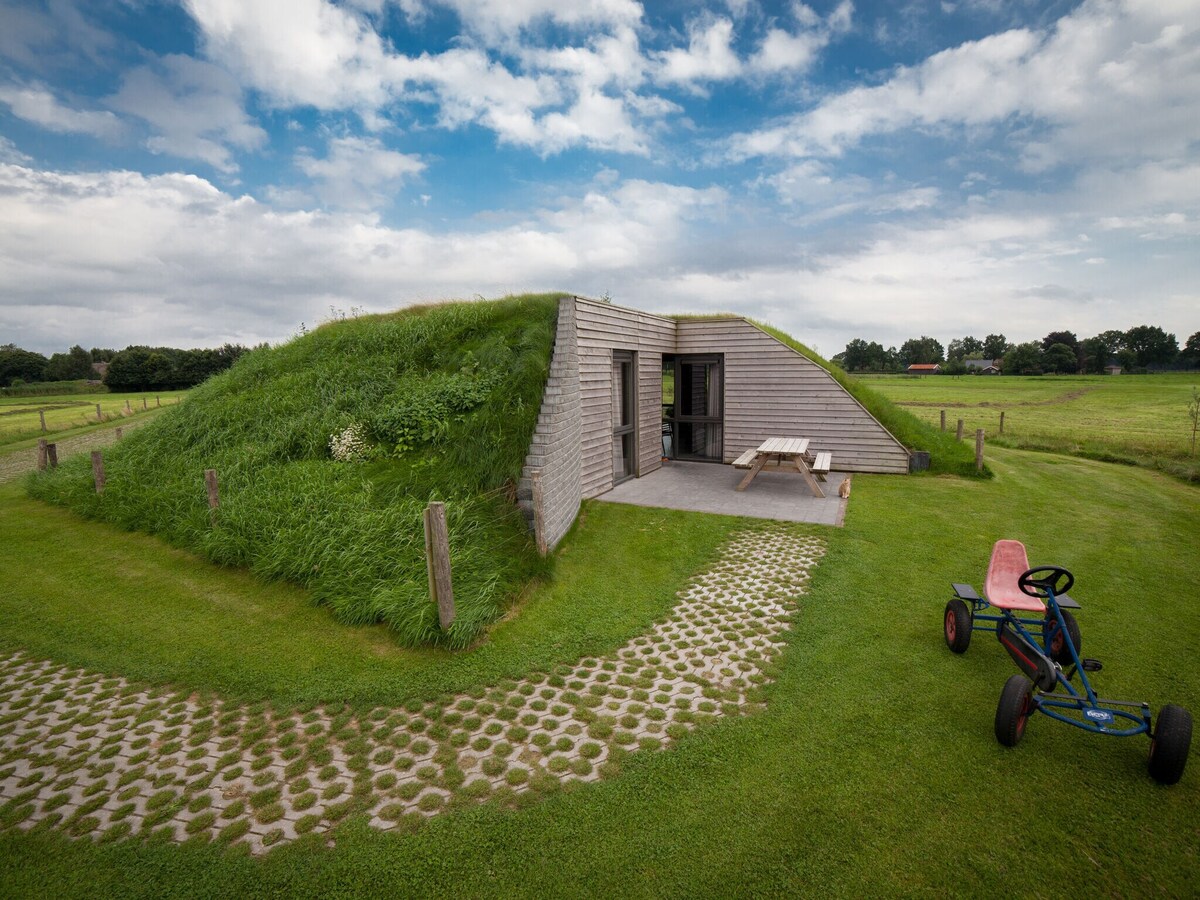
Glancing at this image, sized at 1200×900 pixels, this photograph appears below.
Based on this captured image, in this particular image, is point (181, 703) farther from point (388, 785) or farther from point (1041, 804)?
point (1041, 804)

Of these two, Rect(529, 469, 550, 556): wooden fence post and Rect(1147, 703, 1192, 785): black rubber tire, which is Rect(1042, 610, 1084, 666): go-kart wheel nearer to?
Rect(1147, 703, 1192, 785): black rubber tire

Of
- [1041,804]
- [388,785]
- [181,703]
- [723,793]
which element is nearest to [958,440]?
[1041,804]

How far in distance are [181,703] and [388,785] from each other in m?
2.16

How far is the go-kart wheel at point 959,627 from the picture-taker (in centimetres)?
444

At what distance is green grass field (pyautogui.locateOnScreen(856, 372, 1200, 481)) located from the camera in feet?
44.2

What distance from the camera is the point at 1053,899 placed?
246cm

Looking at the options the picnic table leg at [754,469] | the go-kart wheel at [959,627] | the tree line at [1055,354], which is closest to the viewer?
the go-kart wheel at [959,627]

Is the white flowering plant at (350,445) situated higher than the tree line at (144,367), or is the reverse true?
the tree line at (144,367)

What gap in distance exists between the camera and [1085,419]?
76.5 feet

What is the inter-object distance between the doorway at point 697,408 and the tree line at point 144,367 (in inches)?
1819

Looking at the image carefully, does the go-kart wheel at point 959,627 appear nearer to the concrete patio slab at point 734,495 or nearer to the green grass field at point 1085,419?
the concrete patio slab at point 734,495

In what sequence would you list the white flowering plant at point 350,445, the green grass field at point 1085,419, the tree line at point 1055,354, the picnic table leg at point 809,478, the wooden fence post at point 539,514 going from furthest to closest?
1. the tree line at point 1055,354
2. the green grass field at point 1085,419
3. the picnic table leg at point 809,478
4. the white flowering plant at point 350,445
5. the wooden fence post at point 539,514

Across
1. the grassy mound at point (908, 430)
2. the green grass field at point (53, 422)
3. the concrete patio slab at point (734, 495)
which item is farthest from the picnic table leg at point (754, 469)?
the green grass field at point (53, 422)

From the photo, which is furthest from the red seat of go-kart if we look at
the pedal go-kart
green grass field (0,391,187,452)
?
green grass field (0,391,187,452)
